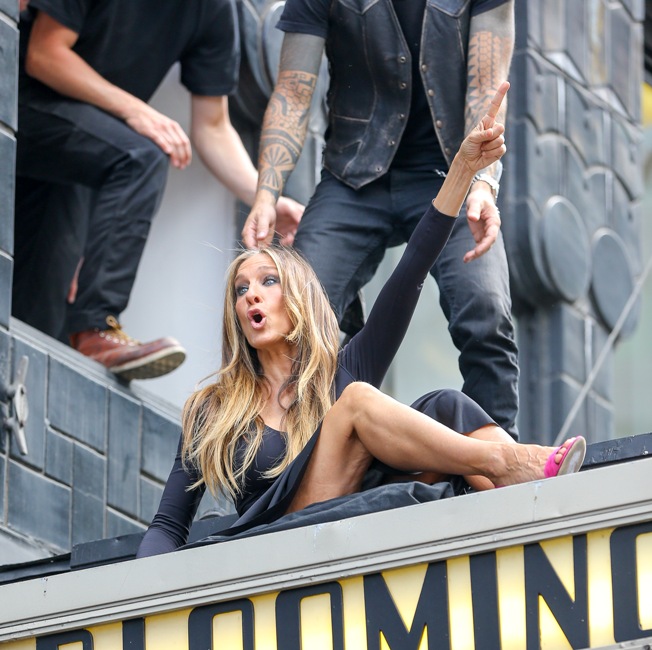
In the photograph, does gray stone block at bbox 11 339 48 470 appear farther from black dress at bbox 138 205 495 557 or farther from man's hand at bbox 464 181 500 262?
man's hand at bbox 464 181 500 262

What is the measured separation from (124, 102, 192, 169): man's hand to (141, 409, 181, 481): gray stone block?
1.20 metres

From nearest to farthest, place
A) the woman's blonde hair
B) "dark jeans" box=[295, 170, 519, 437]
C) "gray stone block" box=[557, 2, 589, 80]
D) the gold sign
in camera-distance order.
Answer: the gold sign, the woman's blonde hair, "dark jeans" box=[295, 170, 519, 437], "gray stone block" box=[557, 2, 589, 80]

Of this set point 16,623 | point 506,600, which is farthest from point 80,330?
point 506,600

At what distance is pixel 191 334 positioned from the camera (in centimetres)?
1166

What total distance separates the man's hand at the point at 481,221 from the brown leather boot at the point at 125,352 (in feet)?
8.98

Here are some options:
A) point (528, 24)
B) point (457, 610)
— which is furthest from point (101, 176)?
point (528, 24)

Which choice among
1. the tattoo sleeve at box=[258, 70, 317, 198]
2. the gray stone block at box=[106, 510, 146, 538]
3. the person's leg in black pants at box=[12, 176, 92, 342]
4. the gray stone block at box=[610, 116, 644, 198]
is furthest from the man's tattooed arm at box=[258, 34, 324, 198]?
the gray stone block at box=[610, 116, 644, 198]

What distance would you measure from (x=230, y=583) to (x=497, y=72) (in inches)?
98.9

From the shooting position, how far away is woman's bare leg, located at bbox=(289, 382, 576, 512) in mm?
6262

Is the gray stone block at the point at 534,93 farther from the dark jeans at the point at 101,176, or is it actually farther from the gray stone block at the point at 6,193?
the gray stone block at the point at 6,193

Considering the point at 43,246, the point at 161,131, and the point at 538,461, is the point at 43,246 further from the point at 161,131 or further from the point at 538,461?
the point at 538,461

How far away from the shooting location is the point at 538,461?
6.20 meters

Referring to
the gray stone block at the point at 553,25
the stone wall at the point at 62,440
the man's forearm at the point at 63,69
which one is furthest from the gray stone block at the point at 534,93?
the man's forearm at the point at 63,69

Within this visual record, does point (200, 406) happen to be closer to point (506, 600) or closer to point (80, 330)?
point (506, 600)
